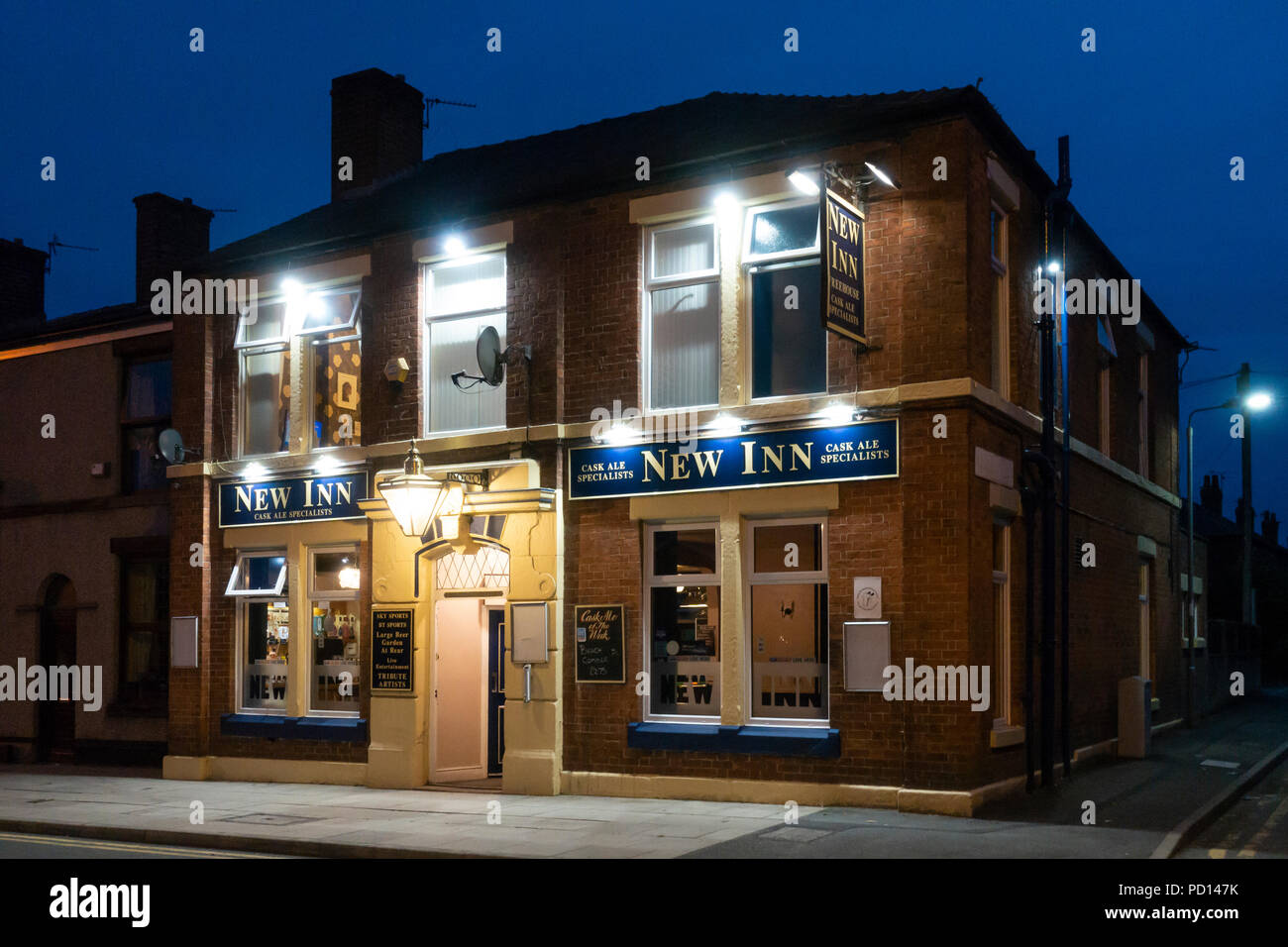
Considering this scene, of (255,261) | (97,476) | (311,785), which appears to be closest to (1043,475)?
(311,785)

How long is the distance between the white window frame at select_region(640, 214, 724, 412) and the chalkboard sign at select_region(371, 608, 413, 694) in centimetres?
422

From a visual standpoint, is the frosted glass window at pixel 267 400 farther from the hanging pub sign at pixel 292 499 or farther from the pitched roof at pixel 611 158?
the pitched roof at pixel 611 158

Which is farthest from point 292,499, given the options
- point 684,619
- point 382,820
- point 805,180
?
point 805,180

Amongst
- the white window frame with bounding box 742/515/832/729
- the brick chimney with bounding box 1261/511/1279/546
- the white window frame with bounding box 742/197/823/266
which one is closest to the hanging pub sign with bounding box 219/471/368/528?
the white window frame with bounding box 742/515/832/729

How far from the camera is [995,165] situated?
14.4 m

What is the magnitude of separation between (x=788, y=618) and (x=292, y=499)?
7352 millimetres

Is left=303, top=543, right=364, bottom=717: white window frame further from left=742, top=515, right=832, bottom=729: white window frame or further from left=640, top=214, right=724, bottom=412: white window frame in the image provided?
left=742, top=515, right=832, bottom=729: white window frame

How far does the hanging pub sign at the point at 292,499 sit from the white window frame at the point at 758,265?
18.4 feet

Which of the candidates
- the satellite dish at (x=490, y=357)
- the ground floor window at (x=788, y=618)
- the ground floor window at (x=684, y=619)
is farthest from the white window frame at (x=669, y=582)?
the satellite dish at (x=490, y=357)

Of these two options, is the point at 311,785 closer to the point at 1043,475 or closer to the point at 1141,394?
the point at 1043,475

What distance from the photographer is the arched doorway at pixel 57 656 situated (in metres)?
20.9

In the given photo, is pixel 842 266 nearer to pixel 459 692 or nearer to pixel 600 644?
pixel 600 644

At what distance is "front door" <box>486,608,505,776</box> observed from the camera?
17.0 m
